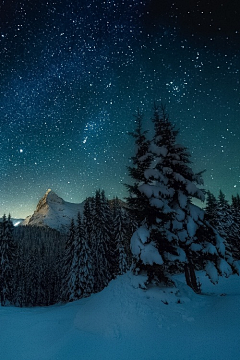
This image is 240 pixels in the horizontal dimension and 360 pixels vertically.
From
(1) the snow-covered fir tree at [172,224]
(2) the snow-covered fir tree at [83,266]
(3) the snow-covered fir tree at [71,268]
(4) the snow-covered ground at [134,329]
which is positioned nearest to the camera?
(4) the snow-covered ground at [134,329]

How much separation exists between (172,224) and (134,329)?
617 centimetres

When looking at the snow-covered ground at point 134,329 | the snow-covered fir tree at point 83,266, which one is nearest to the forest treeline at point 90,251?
the snow-covered fir tree at point 83,266

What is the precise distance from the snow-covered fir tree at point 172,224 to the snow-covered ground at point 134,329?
1.52m

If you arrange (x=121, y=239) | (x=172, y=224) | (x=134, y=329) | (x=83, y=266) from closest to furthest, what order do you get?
1. (x=134, y=329)
2. (x=172, y=224)
3. (x=83, y=266)
4. (x=121, y=239)

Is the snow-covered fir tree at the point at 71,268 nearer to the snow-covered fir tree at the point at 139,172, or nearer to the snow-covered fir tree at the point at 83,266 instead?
the snow-covered fir tree at the point at 83,266

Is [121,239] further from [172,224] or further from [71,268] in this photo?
[172,224]

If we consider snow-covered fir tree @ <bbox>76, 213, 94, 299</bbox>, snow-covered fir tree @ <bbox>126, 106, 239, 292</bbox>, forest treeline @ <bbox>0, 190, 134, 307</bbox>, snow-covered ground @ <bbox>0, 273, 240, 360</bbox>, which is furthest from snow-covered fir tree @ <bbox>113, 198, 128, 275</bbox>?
snow-covered ground @ <bbox>0, 273, 240, 360</bbox>

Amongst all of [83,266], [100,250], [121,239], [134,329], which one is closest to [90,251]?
[100,250]

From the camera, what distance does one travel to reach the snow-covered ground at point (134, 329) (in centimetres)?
671

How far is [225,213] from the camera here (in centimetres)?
3906

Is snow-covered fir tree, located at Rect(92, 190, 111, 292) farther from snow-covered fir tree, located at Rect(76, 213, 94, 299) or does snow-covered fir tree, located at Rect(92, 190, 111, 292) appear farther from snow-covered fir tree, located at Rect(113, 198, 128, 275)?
snow-covered fir tree, located at Rect(113, 198, 128, 275)

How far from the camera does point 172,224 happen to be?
41.5ft

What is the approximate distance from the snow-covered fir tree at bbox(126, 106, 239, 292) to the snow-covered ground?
152 centimetres

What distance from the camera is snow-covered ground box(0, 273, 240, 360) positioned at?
6711mm
